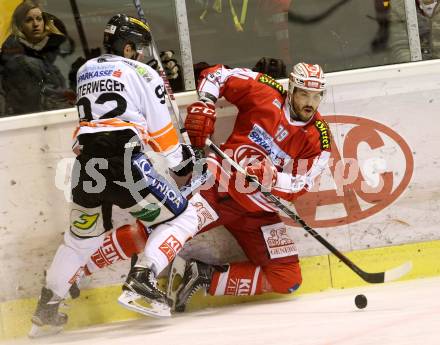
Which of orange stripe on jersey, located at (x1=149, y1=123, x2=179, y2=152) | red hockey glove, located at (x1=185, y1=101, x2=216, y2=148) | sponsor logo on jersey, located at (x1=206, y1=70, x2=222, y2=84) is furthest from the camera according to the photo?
sponsor logo on jersey, located at (x1=206, y1=70, x2=222, y2=84)

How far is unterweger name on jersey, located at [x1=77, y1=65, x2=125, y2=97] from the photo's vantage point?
10.9 ft

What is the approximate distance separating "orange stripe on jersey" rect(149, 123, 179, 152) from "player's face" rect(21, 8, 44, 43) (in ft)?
2.96

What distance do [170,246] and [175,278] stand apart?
0.53 m

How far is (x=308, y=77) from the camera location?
3775 mm

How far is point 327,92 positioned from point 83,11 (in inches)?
51.4

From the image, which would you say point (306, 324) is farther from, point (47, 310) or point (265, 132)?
point (47, 310)

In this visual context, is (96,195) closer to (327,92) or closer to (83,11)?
(83,11)

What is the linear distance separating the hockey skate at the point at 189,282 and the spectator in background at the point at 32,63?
1011 mm

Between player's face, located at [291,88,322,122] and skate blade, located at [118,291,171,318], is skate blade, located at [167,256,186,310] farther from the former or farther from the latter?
player's face, located at [291,88,322,122]

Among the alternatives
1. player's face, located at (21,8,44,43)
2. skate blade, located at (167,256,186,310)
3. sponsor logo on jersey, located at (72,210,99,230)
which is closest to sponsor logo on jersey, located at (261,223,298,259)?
skate blade, located at (167,256,186,310)

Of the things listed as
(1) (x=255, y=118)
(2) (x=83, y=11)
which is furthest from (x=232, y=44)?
(2) (x=83, y=11)

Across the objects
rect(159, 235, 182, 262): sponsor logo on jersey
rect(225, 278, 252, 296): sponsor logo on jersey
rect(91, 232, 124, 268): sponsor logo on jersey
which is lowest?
rect(225, 278, 252, 296): sponsor logo on jersey

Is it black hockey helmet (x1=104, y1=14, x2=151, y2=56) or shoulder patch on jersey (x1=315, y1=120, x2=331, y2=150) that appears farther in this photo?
shoulder patch on jersey (x1=315, y1=120, x2=331, y2=150)

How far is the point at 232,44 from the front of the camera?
403cm
